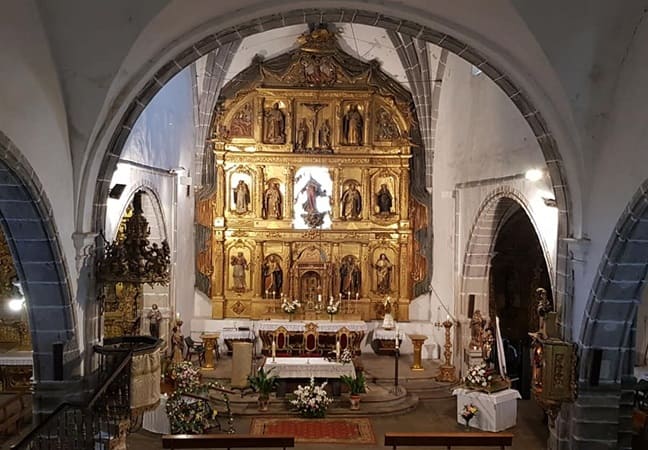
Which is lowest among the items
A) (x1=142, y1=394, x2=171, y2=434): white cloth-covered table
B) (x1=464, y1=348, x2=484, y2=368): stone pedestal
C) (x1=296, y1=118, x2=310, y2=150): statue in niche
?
(x1=142, y1=394, x2=171, y2=434): white cloth-covered table

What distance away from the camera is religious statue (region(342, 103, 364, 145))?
17984mm

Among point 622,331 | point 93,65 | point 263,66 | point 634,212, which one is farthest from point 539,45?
point 263,66

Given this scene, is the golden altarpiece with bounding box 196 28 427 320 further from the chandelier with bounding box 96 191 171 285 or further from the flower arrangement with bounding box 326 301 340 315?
the chandelier with bounding box 96 191 171 285

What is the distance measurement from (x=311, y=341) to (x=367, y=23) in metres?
9.14

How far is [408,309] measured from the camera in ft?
59.2

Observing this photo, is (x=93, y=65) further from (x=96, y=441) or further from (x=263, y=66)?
(x=263, y=66)

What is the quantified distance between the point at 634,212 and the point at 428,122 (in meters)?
9.79

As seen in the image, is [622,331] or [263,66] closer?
[622,331]

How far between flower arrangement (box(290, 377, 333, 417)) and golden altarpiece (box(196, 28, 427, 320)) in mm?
5090

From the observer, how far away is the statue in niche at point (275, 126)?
17.9 m

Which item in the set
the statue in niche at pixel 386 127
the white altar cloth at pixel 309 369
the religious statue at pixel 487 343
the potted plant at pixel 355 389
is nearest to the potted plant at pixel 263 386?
the white altar cloth at pixel 309 369

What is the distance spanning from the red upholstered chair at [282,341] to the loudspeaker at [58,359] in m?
8.30

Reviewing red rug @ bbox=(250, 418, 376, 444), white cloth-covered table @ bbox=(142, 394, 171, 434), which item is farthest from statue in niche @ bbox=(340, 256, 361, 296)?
white cloth-covered table @ bbox=(142, 394, 171, 434)

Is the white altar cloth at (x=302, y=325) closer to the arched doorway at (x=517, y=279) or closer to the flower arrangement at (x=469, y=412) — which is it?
the arched doorway at (x=517, y=279)
